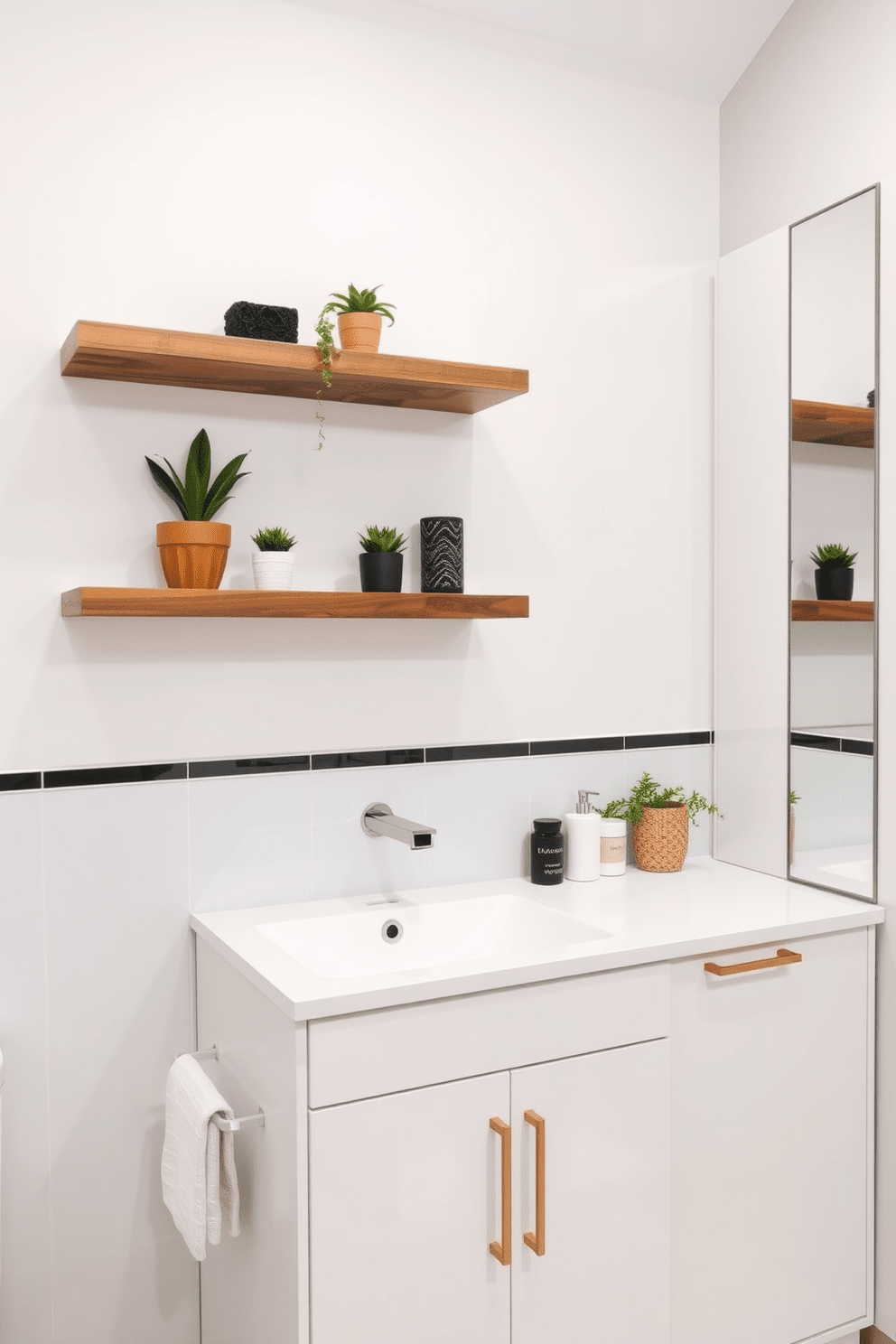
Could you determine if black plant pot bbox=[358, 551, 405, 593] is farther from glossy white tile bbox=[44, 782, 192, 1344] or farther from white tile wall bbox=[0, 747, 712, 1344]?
glossy white tile bbox=[44, 782, 192, 1344]

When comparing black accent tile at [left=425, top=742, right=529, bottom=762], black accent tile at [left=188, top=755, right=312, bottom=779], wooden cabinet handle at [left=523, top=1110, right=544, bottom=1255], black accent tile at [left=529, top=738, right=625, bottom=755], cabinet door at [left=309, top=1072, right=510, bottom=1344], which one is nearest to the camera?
cabinet door at [left=309, top=1072, right=510, bottom=1344]

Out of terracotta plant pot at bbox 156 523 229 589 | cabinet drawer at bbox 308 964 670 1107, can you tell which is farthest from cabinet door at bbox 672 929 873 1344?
terracotta plant pot at bbox 156 523 229 589

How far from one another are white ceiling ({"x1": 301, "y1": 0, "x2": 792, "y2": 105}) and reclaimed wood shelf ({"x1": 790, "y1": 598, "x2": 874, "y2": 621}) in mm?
1198

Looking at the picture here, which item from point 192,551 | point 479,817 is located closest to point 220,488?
point 192,551

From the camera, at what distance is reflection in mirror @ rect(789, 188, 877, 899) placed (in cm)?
205

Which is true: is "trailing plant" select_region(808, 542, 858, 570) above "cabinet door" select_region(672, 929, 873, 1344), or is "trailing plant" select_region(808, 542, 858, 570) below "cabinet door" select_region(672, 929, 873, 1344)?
above

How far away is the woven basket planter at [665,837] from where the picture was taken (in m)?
2.29

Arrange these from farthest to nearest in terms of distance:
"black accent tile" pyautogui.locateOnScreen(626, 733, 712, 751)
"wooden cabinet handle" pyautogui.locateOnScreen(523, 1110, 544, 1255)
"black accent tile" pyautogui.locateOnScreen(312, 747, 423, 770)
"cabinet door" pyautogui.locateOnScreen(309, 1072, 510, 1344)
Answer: "black accent tile" pyautogui.locateOnScreen(626, 733, 712, 751), "black accent tile" pyautogui.locateOnScreen(312, 747, 423, 770), "wooden cabinet handle" pyautogui.locateOnScreen(523, 1110, 544, 1255), "cabinet door" pyautogui.locateOnScreen(309, 1072, 510, 1344)

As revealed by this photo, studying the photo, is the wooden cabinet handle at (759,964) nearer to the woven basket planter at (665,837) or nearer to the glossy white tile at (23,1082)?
the woven basket planter at (665,837)

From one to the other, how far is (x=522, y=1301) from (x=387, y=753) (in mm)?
959

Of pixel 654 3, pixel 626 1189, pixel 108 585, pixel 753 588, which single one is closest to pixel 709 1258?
pixel 626 1189

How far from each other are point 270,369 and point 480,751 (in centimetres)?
86

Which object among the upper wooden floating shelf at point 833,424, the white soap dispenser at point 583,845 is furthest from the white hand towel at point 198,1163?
the upper wooden floating shelf at point 833,424

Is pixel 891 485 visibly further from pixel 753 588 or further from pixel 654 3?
pixel 654 3
